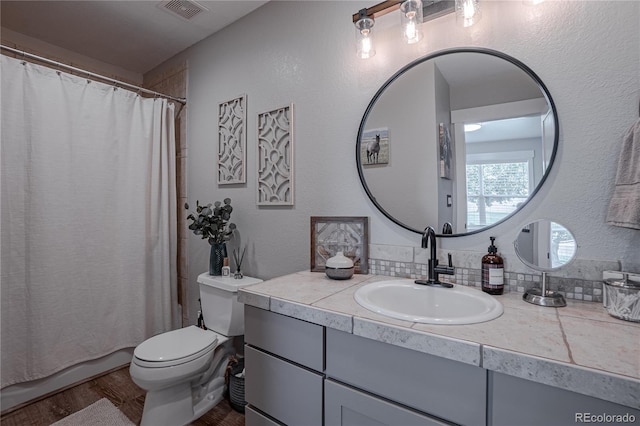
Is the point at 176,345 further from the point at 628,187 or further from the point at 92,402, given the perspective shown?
the point at 628,187

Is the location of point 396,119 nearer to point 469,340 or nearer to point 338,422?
point 469,340

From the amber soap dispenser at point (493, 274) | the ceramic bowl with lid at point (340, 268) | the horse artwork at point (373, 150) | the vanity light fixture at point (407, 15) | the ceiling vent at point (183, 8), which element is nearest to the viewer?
the amber soap dispenser at point (493, 274)

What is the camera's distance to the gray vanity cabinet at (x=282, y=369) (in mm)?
1026

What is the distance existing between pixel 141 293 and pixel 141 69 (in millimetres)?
2160

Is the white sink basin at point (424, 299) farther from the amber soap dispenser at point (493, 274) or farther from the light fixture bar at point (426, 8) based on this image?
the light fixture bar at point (426, 8)

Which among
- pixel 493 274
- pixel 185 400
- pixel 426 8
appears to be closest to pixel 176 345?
pixel 185 400

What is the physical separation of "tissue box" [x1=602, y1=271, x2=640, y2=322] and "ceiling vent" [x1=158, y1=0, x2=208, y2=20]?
2.58m

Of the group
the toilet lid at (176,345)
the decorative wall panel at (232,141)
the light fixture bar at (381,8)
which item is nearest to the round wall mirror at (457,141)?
the light fixture bar at (381,8)

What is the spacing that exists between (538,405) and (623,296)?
493mm

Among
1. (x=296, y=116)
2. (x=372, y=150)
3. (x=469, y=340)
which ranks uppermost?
(x=296, y=116)

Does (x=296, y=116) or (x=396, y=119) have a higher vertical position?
(x=296, y=116)

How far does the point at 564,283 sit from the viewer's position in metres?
1.08

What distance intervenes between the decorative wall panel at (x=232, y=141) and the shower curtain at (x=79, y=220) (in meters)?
0.53

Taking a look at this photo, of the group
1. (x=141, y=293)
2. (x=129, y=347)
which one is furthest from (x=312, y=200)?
(x=129, y=347)
